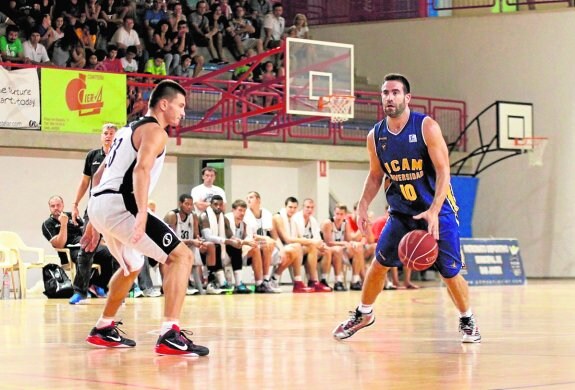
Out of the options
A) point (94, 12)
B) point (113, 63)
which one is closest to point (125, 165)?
point (113, 63)

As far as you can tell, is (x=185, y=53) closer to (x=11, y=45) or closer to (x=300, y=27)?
(x=300, y=27)

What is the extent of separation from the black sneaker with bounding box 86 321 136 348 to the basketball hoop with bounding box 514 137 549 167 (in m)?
18.6

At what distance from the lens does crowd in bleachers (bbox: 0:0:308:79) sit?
20703 mm

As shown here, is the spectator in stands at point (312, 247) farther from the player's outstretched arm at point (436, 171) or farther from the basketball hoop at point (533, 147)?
the player's outstretched arm at point (436, 171)

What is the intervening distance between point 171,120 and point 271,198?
16.3 m

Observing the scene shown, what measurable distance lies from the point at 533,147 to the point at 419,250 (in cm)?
1829

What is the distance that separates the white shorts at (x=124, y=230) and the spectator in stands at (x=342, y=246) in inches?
502

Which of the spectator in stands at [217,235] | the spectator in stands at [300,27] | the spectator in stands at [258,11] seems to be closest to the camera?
the spectator in stands at [217,235]

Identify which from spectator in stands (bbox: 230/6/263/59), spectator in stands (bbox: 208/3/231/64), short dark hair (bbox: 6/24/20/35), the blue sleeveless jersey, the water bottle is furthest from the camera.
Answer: spectator in stands (bbox: 230/6/263/59)

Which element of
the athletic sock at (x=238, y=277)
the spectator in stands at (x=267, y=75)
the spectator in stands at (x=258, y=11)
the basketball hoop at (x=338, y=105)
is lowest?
the athletic sock at (x=238, y=277)

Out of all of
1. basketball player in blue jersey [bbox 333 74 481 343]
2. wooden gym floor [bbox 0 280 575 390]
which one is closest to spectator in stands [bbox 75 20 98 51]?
wooden gym floor [bbox 0 280 575 390]

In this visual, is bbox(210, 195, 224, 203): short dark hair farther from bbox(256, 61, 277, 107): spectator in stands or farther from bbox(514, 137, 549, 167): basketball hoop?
bbox(514, 137, 549, 167): basketball hoop

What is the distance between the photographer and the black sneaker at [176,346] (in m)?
6.84

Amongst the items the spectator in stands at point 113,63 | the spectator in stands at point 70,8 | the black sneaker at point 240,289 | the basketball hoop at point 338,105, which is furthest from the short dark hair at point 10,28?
the black sneaker at point 240,289
